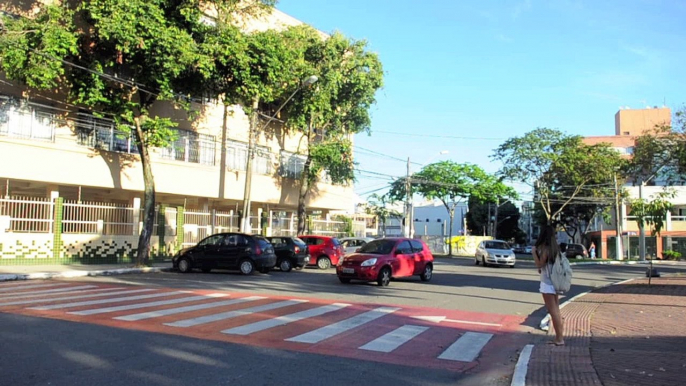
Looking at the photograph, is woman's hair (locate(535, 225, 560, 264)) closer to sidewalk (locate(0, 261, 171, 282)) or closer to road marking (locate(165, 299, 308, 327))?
road marking (locate(165, 299, 308, 327))

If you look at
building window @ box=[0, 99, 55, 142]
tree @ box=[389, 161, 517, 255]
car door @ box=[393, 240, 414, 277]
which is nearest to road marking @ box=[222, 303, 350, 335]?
car door @ box=[393, 240, 414, 277]

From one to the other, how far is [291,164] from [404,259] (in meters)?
17.3

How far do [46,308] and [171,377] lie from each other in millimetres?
5874

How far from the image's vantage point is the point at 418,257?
18406 mm

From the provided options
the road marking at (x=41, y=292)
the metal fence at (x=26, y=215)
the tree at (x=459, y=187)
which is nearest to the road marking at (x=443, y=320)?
the road marking at (x=41, y=292)

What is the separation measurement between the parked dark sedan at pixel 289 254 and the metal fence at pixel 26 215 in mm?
8744

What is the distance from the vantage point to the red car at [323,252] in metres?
25.0

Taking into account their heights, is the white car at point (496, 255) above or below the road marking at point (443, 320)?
above

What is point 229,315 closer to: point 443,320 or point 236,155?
point 443,320

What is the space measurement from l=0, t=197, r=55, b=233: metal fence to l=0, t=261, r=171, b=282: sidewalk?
165cm

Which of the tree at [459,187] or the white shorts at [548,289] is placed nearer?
the white shorts at [548,289]

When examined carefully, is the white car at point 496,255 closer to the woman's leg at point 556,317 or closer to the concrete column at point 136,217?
the concrete column at point 136,217

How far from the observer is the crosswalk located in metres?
7.88

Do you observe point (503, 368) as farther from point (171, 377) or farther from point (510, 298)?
point (510, 298)
